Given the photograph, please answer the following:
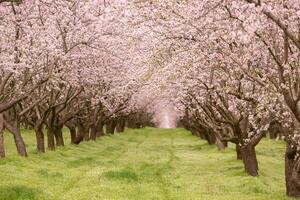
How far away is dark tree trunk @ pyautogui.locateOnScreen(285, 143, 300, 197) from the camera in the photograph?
885 inches

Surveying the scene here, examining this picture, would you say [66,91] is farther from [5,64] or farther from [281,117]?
[281,117]

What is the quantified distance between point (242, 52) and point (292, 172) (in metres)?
6.52

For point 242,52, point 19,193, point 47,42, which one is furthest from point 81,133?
point 242,52

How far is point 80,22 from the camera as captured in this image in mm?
27516

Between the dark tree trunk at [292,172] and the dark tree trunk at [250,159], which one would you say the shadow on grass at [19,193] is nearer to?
the dark tree trunk at [292,172]

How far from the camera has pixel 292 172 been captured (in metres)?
22.8

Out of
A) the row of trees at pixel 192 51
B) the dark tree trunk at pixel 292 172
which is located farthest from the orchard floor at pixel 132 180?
the row of trees at pixel 192 51

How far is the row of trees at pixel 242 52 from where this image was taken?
611 inches

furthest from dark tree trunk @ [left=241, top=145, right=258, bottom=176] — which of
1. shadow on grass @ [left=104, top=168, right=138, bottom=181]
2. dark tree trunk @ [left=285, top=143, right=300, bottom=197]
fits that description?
dark tree trunk @ [left=285, top=143, right=300, bottom=197]

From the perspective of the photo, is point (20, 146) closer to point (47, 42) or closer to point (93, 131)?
point (47, 42)

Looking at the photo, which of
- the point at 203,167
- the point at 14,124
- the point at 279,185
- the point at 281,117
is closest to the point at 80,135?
the point at 14,124

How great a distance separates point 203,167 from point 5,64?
17.2m

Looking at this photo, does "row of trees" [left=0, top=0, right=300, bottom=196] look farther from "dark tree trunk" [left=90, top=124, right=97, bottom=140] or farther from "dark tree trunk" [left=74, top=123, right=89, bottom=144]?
"dark tree trunk" [left=90, top=124, right=97, bottom=140]

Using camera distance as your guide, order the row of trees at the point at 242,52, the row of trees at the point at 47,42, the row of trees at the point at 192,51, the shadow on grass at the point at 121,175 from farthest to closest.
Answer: the shadow on grass at the point at 121,175, the row of trees at the point at 47,42, the row of trees at the point at 192,51, the row of trees at the point at 242,52
